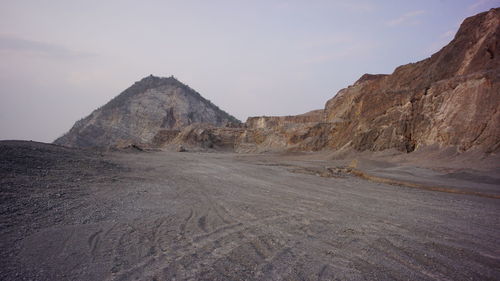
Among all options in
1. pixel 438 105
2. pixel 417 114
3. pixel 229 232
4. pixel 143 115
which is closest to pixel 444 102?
pixel 438 105

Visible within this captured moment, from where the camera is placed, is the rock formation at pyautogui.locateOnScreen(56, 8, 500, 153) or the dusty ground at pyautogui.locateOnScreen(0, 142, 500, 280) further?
the rock formation at pyautogui.locateOnScreen(56, 8, 500, 153)

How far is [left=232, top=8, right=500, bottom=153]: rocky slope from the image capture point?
46.6 ft

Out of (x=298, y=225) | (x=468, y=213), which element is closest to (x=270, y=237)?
(x=298, y=225)

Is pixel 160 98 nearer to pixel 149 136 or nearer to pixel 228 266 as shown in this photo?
pixel 149 136

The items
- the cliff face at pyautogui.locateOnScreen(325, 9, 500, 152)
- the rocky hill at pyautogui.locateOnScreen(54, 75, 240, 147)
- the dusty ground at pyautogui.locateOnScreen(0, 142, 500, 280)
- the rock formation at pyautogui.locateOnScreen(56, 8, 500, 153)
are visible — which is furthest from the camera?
the rocky hill at pyautogui.locateOnScreen(54, 75, 240, 147)

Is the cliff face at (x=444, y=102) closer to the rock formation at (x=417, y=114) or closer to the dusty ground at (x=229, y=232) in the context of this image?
the rock formation at (x=417, y=114)

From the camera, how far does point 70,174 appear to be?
8.34 meters

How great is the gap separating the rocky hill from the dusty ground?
140ft

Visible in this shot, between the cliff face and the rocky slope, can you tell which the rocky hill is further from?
the cliff face

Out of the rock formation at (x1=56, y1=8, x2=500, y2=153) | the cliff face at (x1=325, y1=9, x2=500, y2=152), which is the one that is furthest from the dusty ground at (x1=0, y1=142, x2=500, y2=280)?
the rock formation at (x1=56, y1=8, x2=500, y2=153)

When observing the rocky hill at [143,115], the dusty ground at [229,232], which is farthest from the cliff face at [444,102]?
the rocky hill at [143,115]

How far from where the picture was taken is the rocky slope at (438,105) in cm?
1420

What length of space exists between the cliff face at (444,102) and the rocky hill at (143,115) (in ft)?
117

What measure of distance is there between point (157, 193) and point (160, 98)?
56.7 metres
